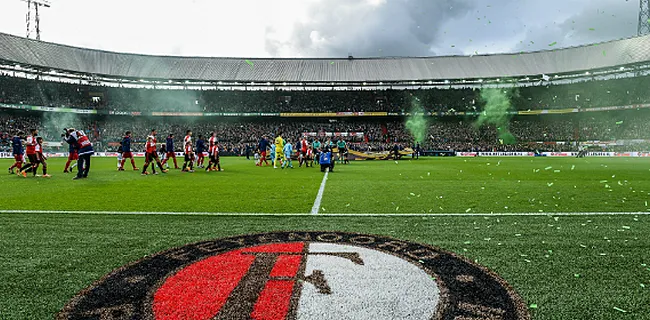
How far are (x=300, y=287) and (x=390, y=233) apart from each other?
2.05 metres

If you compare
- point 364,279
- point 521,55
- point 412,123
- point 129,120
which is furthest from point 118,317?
point 521,55

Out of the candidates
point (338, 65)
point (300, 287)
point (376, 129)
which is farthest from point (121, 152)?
point (338, 65)

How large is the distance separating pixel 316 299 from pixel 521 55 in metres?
61.4

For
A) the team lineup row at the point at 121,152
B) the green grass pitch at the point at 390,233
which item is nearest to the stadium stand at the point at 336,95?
the team lineup row at the point at 121,152

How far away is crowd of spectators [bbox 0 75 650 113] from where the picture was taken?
46562mm

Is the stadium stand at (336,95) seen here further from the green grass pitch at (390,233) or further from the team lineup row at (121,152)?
the green grass pitch at (390,233)

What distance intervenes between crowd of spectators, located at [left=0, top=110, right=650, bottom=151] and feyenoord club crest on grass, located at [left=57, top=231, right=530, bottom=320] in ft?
135

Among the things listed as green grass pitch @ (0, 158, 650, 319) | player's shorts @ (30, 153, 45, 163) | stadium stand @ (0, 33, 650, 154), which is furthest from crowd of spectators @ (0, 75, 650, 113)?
green grass pitch @ (0, 158, 650, 319)

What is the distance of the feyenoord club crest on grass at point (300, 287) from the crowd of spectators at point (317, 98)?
50467mm

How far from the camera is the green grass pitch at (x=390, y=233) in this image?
2.71 meters

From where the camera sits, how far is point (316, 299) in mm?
2537

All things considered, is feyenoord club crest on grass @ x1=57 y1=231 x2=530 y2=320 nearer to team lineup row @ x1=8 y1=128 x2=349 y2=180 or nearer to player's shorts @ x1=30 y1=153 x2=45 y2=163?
team lineup row @ x1=8 y1=128 x2=349 y2=180

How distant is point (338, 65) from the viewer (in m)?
55.5

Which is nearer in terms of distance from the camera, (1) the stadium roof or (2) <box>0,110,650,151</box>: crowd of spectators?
(2) <box>0,110,650,151</box>: crowd of spectators
